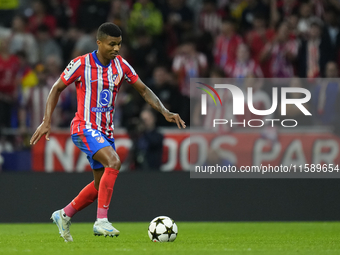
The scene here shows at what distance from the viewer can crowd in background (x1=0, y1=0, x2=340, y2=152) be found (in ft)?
37.4

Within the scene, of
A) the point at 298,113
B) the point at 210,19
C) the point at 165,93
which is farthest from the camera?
the point at 210,19

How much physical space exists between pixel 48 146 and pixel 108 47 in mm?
4267

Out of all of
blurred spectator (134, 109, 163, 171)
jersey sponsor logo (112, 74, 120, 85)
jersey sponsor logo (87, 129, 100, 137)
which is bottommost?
blurred spectator (134, 109, 163, 171)

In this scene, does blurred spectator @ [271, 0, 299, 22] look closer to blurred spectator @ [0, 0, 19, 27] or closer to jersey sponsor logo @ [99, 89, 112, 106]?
→ blurred spectator @ [0, 0, 19, 27]

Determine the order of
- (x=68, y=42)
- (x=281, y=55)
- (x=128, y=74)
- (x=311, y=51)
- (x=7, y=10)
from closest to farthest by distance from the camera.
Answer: (x=128, y=74)
(x=311, y=51)
(x=281, y=55)
(x=68, y=42)
(x=7, y=10)

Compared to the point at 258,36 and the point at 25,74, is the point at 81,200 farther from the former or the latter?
the point at 258,36

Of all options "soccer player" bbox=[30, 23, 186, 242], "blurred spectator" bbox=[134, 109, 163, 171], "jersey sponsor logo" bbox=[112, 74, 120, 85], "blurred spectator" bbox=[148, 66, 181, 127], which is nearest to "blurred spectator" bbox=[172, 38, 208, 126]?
"blurred spectator" bbox=[148, 66, 181, 127]

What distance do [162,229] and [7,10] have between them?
9.60 meters

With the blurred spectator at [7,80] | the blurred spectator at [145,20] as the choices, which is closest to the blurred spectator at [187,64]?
the blurred spectator at [145,20]

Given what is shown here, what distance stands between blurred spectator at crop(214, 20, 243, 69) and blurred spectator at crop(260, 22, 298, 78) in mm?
618

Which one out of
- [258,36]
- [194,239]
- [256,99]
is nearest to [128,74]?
[194,239]

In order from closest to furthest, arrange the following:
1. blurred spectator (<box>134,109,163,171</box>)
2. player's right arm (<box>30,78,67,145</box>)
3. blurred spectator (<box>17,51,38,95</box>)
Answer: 1. player's right arm (<box>30,78,67,145</box>)
2. blurred spectator (<box>134,109,163,171</box>)
3. blurred spectator (<box>17,51,38,95</box>)

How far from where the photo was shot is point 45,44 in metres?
13.0

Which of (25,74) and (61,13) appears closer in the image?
(25,74)
